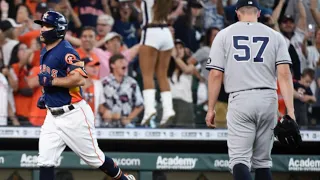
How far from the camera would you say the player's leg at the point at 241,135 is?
19.6 feet

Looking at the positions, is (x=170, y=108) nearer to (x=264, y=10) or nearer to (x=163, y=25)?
(x=163, y=25)

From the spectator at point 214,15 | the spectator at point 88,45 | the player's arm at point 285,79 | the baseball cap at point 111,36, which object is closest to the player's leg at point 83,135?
the player's arm at point 285,79

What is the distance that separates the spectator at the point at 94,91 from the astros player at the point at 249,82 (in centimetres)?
335

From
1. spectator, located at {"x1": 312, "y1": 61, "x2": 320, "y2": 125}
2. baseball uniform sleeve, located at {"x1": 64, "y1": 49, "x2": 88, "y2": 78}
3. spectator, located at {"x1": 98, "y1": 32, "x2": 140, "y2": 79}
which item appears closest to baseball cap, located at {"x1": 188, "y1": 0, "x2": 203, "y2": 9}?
spectator, located at {"x1": 98, "y1": 32, "x2": 140, "y2": 79}

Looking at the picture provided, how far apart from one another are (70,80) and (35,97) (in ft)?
8.30

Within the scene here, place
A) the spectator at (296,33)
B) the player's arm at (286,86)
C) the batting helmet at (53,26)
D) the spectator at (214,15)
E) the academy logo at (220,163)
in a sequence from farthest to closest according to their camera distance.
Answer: the spectator at (214,15), the spectator at (296,33), the academy logo at (220,163), the batting helmet at (53,26), the player's arm at (286,86)

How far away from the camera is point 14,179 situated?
9.45m

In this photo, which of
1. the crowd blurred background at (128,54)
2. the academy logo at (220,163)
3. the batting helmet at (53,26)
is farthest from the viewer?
the academy logo at (220,163)

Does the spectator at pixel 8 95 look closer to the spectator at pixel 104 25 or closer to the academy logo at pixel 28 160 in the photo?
the academy logo at pixel 28 160

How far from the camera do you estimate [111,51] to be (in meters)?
9.41

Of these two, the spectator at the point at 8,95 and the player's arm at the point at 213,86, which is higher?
the player's arm at the point at 213,86

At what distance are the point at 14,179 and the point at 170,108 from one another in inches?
81.0

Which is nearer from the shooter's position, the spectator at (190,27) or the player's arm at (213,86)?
the player's arm at (213,86)

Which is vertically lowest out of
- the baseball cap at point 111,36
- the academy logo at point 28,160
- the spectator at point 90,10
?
the academy logo at point 28,160
